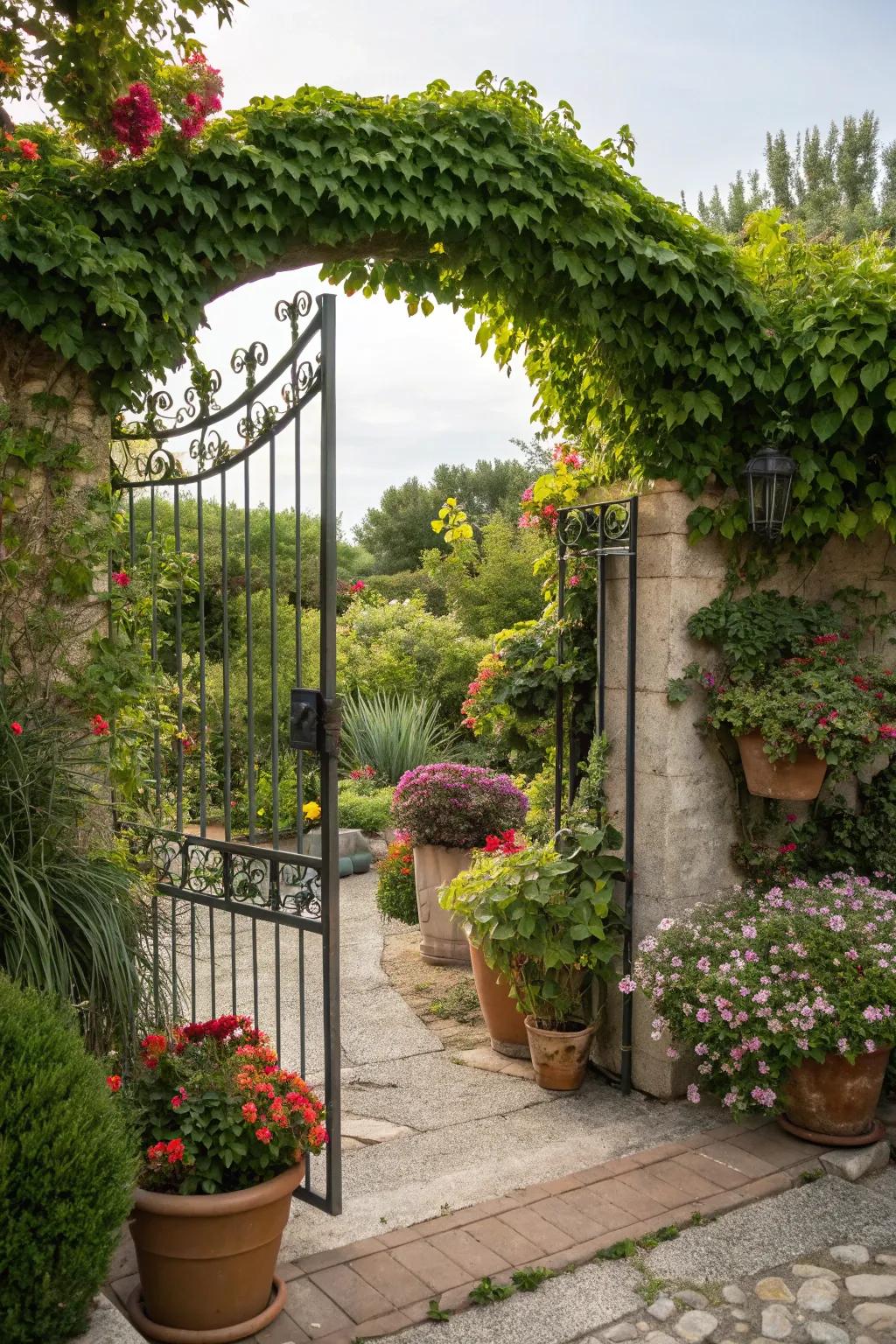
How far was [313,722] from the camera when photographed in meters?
3.04

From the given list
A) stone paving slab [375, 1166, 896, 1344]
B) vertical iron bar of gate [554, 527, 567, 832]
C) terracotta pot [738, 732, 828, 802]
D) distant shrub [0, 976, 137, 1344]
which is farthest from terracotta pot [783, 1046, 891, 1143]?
distant shrub [0, 976, 137, 1344]

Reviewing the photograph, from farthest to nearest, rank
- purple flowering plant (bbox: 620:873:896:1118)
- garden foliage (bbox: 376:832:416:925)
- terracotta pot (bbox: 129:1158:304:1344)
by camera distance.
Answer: garden foliage (bbox: 376:832:416:925)
purple flowering plant (bbox: 620:873:896:1118)
terracotta pot (bbox: 129:1158:304:1344)

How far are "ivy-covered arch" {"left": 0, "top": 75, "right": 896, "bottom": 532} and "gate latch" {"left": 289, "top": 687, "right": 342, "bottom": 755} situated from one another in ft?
3.44

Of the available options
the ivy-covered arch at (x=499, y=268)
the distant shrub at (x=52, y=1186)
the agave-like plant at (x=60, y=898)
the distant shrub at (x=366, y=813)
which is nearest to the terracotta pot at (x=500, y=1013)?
the agave-like plant at (x=60, y=898)

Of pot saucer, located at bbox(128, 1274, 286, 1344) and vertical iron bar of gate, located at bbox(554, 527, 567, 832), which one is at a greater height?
vertical iron bar of gate, located at bbox(554, 527, 567, 832)

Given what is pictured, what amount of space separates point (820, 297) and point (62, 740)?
3.03 meters

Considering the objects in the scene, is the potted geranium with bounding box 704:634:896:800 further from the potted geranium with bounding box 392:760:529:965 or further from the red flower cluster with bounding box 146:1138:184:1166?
the red flower cluster with bounding box 146:1138:184:1166

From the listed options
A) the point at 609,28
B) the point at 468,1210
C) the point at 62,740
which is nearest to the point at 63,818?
the point at 62,740

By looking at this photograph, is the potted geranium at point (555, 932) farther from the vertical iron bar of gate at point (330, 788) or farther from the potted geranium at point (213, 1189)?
the potted geranium at point (213, 1189)

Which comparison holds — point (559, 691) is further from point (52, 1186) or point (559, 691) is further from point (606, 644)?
point (52, 1186)

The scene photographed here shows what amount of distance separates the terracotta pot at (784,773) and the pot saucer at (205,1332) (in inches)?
91.8

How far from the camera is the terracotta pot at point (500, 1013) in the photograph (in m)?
4.44

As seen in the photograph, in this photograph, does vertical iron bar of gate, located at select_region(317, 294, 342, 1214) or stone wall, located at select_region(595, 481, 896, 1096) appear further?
stone wall, located at select_region(595, 481, 896, 1096)

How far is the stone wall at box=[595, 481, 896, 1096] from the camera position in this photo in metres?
3.97
